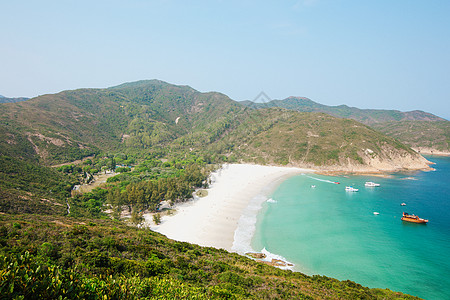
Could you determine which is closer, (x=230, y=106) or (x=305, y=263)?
(x=305, y=263)

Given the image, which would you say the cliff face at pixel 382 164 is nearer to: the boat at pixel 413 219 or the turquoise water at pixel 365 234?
the turquoise water at pixel 365 234

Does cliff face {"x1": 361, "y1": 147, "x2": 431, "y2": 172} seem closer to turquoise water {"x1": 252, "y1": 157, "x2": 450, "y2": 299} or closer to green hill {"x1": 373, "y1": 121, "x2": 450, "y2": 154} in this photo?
turquoise water {"x1": 252, "y1": 157, "x2": 450, "y2": 299}

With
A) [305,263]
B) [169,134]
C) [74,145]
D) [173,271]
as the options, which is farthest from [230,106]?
[173,271]

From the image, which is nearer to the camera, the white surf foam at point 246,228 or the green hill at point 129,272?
the green hill at point 129,272

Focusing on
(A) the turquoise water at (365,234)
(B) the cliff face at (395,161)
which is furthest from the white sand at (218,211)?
(B) the cliff face at (395,161)

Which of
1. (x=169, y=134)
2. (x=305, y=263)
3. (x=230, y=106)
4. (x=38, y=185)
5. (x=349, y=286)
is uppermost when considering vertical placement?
(x=230, y=106)

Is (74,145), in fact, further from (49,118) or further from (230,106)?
(230,106)
